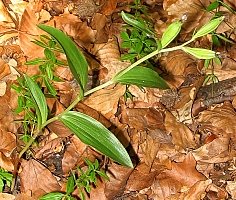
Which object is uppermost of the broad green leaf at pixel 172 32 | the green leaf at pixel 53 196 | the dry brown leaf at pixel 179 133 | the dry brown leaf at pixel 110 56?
the broad green leaf at pixel 172 32

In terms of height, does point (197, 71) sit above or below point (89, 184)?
above

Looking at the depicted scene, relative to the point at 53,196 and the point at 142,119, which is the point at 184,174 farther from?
the point at 53,196

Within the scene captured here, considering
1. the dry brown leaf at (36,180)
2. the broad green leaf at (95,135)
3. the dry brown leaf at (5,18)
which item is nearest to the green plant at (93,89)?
the broad green leaf at (95,135)

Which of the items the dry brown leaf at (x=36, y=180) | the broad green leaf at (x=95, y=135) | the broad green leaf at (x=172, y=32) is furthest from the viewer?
the dry brown leaf at (x=36, y=180)

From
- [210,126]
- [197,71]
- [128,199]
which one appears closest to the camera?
[128,199]

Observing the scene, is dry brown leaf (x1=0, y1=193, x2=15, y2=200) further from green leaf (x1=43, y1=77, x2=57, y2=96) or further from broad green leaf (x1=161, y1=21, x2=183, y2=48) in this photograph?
broad green leaf (x1=161, y1=21, x2=183, y2=48)

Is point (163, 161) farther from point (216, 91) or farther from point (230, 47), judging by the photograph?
point (230, 47)

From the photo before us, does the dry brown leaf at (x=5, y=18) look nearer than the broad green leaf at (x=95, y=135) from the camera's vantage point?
No

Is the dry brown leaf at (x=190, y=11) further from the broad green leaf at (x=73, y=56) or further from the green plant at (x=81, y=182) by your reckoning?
the broad green leaf at (x=73, y=56)

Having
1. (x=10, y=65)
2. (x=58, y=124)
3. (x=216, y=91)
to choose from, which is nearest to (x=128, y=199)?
(x=58, y=124)
